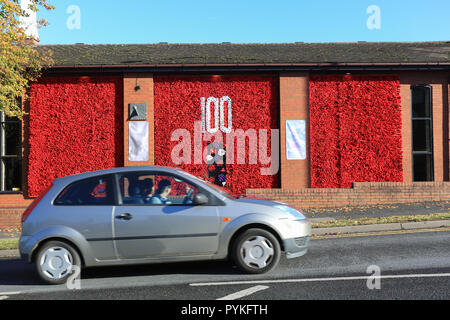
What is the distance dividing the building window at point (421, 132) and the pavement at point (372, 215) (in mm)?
1721

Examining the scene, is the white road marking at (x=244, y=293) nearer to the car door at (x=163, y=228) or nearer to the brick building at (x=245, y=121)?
the car door at (x=163, y=228)

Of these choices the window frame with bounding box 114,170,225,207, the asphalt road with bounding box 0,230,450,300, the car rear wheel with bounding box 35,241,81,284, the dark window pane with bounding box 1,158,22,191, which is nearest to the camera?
the asphalt road with bounding box 0,230,450,300

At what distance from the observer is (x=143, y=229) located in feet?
17.4

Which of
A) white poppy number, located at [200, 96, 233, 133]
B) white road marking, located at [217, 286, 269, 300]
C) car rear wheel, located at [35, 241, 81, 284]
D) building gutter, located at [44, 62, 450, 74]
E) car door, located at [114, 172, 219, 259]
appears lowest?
white road marking, located at [217, 286, 269, 300]

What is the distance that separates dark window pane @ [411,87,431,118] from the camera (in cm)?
1438

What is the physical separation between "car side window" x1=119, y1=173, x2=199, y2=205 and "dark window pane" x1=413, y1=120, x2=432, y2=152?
11.7 metres

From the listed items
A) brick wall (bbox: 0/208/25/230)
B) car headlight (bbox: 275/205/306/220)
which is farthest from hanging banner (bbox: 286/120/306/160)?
brick wall (bbox: 0/208/25/230)

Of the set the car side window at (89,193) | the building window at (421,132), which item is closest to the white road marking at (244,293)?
the car side window at (89,193)

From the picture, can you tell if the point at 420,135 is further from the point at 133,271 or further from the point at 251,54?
the point at 133,271

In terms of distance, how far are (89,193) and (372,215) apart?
323 inches

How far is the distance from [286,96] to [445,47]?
7940 millimetres

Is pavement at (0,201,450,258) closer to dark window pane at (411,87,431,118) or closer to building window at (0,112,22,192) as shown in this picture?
building window at (0,112,22,192)
